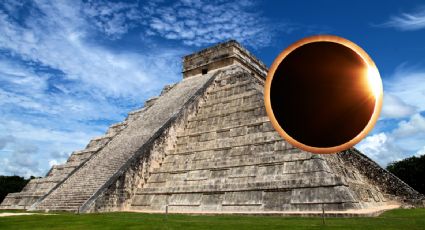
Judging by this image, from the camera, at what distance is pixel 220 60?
2467 cm

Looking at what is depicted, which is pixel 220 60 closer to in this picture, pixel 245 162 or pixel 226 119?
pixel 226 119

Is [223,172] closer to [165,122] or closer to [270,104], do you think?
[165,122]

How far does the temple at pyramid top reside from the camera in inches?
958

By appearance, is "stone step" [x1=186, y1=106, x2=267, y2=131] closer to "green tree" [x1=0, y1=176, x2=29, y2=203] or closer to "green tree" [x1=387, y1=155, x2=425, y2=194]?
"green tree" [x1=387, y1=155, x2=425, y2=194]

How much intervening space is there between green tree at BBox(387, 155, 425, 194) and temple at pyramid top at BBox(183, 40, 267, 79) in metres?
17.4

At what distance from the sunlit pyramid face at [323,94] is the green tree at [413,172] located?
116 feet

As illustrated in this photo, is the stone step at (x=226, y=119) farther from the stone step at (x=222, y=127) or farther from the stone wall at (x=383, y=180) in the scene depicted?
the stone wall at (x=383, y=180)

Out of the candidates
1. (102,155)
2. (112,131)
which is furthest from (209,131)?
(112,131)

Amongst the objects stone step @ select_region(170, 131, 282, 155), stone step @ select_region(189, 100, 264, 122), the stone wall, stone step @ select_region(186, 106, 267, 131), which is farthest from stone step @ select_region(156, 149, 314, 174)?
the stone wall

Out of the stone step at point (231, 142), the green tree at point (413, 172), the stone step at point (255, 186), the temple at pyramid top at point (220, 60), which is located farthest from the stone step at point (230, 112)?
the green tree at point (413, 172)

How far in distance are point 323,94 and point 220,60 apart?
23662 mm

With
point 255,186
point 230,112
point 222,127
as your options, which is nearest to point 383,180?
point 230,112

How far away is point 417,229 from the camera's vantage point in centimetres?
732

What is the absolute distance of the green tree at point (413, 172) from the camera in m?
32.2
